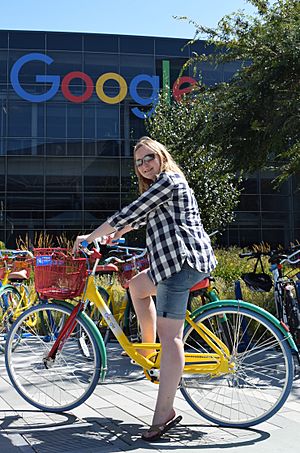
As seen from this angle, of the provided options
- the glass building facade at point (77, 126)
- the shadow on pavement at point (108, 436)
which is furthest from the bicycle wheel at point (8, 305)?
the glass building facade at point (77, 126)

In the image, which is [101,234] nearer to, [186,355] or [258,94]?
[186,355]

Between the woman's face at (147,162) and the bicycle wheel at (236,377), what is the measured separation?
1.03 m

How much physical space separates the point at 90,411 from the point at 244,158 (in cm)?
647

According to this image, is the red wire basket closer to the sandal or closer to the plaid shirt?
the plaid shirt

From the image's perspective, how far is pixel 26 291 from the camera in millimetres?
7316

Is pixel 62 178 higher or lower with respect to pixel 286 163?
higher

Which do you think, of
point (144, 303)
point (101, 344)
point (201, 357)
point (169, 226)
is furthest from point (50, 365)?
point (169, 226)

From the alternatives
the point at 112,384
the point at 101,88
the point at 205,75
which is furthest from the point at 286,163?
the point at 101,88

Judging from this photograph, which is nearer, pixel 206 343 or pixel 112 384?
pixel 206 343

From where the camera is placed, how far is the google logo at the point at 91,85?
30.3 meters

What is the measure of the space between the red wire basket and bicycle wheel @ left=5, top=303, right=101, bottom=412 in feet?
0.44

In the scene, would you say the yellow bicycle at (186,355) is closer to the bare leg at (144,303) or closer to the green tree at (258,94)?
the bare leg at (144,303)

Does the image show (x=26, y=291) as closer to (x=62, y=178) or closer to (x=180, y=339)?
(x=180, y=339)

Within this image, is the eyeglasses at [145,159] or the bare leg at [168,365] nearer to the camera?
the bare leg at [168,365]
